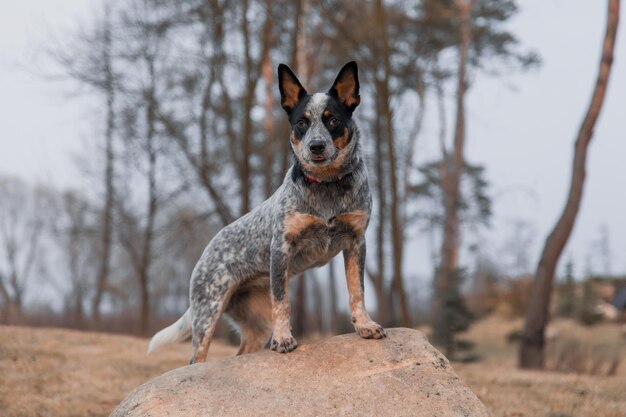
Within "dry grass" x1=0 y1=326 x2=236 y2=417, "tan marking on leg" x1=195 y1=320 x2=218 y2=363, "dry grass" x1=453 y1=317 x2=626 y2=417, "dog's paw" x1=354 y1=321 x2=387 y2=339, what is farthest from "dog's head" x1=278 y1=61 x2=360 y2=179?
"dry grass" x1=0 y1=326 x2=236 y2=417

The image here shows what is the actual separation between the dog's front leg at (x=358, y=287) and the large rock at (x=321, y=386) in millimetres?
82

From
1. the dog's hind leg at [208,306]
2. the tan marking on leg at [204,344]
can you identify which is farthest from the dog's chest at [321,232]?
the tan marking on leg at [204,344]

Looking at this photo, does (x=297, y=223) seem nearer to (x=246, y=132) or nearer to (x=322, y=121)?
(x=322, y=121)

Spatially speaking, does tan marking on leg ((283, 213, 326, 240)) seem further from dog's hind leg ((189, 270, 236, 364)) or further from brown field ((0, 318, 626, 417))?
brown field ((0, 318, 626, 417))

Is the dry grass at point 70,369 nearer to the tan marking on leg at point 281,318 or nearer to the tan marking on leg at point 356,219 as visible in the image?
the tan marking on leg at point 281,318

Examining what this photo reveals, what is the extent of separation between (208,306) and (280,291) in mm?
728

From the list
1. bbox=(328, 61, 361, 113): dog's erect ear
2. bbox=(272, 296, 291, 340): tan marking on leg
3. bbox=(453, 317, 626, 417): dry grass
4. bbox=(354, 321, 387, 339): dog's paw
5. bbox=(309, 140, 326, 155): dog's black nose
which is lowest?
bbox=(453, 317, 626, 417): dry grass

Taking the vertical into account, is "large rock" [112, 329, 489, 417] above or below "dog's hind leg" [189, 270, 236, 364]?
below

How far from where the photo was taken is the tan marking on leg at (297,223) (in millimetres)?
4051

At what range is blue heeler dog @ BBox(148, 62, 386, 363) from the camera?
3.92m

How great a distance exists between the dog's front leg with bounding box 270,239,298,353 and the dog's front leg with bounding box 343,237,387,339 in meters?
0.45

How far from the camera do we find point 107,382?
24.9 ft

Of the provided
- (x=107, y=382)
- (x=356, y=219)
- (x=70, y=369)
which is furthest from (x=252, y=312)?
(x=70, y=369)

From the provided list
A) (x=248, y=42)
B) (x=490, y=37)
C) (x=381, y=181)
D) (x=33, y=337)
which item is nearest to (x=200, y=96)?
(x=248, y=42)
